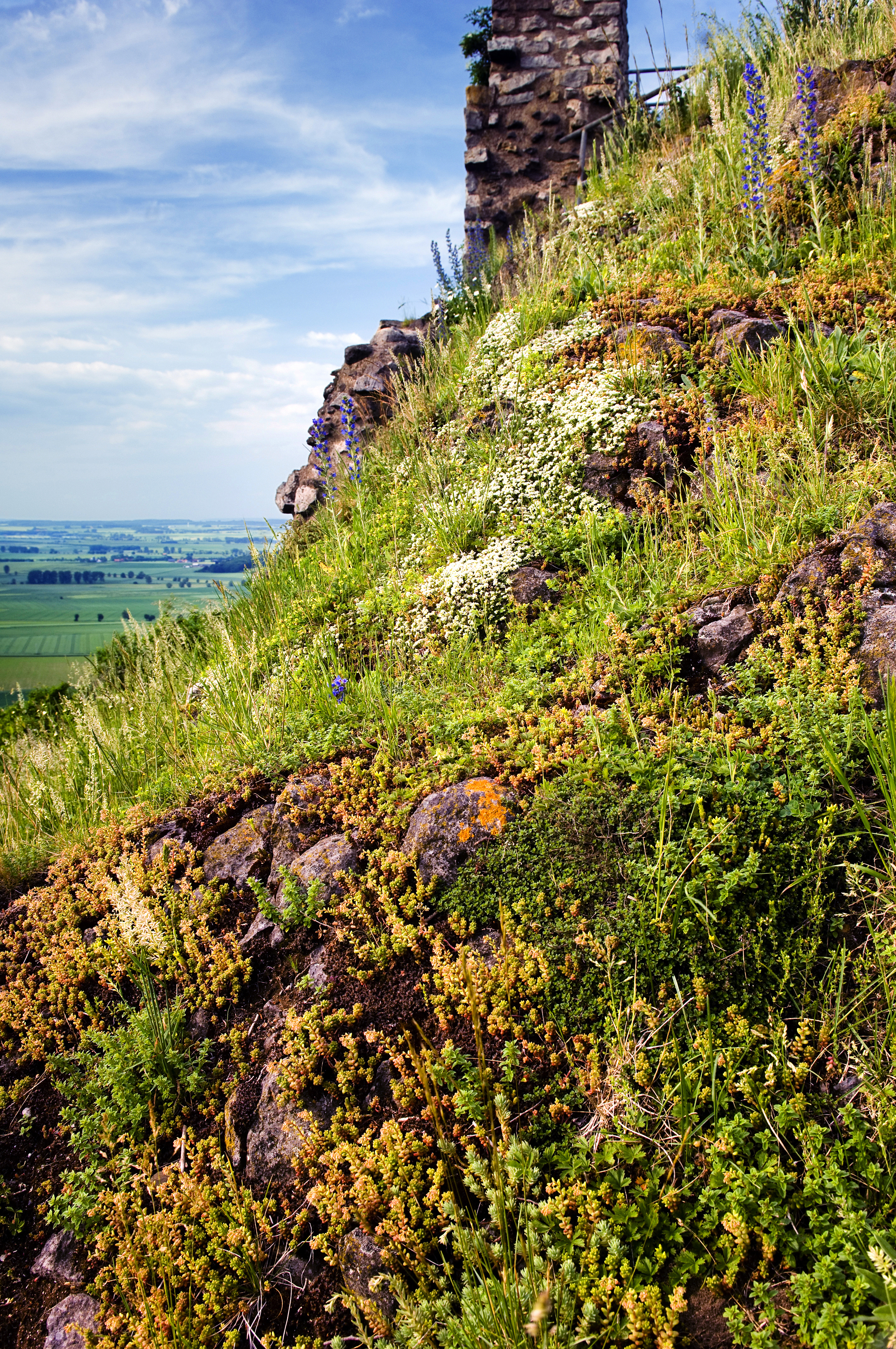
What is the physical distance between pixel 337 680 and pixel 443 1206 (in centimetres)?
296

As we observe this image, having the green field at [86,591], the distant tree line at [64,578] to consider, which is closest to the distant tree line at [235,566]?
the green field at [86,591]

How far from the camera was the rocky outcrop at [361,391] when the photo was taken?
29.0ft

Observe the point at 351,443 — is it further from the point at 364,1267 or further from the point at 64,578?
the point at 64,578

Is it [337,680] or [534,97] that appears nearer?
[337,680]

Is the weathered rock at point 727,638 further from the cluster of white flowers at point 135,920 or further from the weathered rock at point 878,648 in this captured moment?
the cluster of white flowers at point 135,920

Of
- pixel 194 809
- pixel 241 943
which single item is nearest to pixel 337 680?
pixel 194 809

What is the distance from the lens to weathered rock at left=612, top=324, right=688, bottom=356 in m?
5.52

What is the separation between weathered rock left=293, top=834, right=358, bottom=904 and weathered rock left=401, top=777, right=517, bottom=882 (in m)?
0.26

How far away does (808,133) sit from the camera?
6.29 metres

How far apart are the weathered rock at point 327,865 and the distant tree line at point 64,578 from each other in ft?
170

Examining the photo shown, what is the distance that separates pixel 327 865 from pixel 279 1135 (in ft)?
3.50

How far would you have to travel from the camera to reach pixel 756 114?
6719 millimetres

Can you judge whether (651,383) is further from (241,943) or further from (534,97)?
(534,97)

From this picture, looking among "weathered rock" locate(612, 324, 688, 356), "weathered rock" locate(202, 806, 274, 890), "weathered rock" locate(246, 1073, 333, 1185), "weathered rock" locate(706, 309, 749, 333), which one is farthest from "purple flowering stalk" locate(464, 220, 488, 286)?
"weathered rock" locate(246, 1073, 333, 1185)
